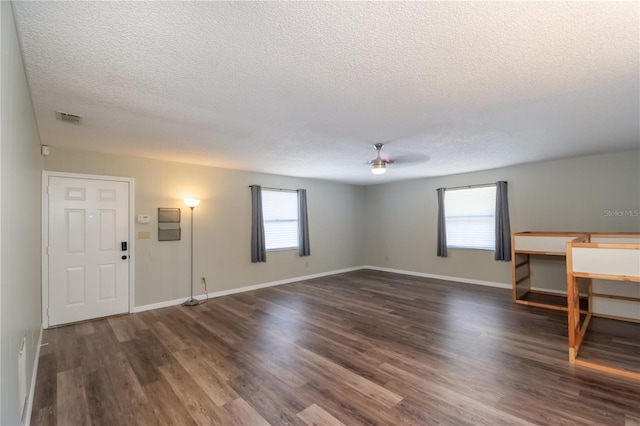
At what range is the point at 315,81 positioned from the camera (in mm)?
2191

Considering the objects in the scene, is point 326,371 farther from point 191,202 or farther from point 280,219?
point 280,219

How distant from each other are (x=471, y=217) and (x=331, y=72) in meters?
5.52

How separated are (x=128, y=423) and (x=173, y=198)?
3.65 meters

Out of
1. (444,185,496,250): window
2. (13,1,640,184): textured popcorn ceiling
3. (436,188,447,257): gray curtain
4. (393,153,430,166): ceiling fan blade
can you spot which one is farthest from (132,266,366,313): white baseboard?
(393,153,430,166): ceiling fan blade

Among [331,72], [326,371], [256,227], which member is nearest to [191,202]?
[256,227]

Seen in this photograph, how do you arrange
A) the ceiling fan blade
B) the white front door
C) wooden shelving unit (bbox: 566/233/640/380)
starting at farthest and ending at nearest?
the ceiling fan blade < the white front door < wooden shelving unit (bbox: 566/233/640/380)

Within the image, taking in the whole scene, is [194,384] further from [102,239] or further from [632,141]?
[632,141]

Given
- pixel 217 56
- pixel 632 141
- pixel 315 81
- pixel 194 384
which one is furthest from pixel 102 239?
pixel 632 141

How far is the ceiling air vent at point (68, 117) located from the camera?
2824 mm

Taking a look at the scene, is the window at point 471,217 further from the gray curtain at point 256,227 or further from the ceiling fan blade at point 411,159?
the gray curtain at point 256,227

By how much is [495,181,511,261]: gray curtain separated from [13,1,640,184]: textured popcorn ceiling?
77.5 inches

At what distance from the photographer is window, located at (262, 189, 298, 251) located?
634 cm

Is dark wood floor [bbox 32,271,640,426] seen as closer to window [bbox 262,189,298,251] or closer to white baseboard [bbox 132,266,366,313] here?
white baseboard [bbox 132,266,366,313]

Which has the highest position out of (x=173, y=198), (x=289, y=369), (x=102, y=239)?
(x=173, y=198)
